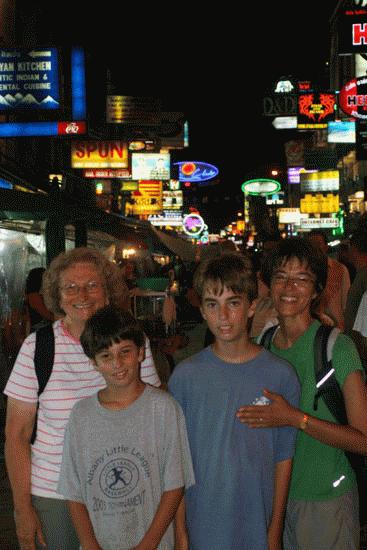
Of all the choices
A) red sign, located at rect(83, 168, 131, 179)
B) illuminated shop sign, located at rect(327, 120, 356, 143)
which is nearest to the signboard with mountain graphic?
red sign, located at rect(83, 168, 131, 179)

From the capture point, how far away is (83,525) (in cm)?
279

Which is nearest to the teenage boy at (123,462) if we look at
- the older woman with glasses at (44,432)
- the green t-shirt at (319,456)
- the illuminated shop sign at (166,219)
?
the older woman with glasses at (44,432)

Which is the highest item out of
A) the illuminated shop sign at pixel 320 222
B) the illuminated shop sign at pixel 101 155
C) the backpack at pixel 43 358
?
the illuminated shop sign at pixel 101 155

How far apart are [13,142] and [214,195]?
112124 millimetres

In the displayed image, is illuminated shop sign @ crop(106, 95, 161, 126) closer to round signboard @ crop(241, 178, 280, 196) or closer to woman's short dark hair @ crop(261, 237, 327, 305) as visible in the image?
woman's short dark hair @ crop(261, 237, 327, 305)

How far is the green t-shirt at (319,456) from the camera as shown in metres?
3.04

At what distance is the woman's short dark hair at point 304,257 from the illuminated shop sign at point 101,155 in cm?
1747

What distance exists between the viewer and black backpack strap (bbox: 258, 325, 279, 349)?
3.50 meters

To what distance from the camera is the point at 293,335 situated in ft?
11.0

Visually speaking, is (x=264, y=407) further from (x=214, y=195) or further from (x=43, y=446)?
(x=214, y=195)

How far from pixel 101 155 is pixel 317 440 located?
1841 centimetres

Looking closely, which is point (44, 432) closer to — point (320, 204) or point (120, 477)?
point (120, 477)

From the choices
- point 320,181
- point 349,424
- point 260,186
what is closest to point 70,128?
point 349,424

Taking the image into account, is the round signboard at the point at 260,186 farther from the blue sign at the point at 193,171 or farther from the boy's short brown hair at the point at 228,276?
the boy's short brown hair at the point at 228,276
